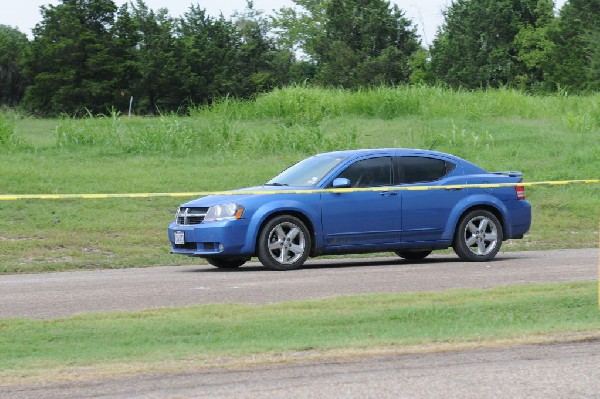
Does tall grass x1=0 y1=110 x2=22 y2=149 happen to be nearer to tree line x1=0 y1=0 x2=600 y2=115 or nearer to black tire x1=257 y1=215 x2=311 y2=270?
black tire x1=257 y1=215 x2=311 y2=270

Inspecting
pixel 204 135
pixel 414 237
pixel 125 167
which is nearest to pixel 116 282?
pixel 414 237

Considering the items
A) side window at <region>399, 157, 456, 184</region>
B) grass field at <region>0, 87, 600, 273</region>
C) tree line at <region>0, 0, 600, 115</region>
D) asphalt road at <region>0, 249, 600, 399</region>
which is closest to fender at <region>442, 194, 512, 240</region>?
side window at <region>399, 157, 456, 184</region>

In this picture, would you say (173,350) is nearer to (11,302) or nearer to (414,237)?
(11,302)

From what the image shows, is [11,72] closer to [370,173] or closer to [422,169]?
[422,169]

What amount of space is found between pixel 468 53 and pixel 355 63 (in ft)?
27.1

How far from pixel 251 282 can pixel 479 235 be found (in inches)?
164

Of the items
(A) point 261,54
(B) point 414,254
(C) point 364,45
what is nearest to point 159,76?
(A) point 261,54

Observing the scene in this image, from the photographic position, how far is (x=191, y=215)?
15383mm

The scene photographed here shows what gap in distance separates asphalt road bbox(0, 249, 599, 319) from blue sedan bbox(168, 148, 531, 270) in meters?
0.32

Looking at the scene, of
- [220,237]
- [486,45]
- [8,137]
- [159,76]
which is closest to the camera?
[220,237]

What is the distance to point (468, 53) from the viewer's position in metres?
84.2

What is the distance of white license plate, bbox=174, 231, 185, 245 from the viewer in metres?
15.4

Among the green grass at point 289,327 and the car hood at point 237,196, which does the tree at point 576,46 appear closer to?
the car hood at point 237,196

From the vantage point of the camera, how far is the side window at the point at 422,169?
16203 mm
